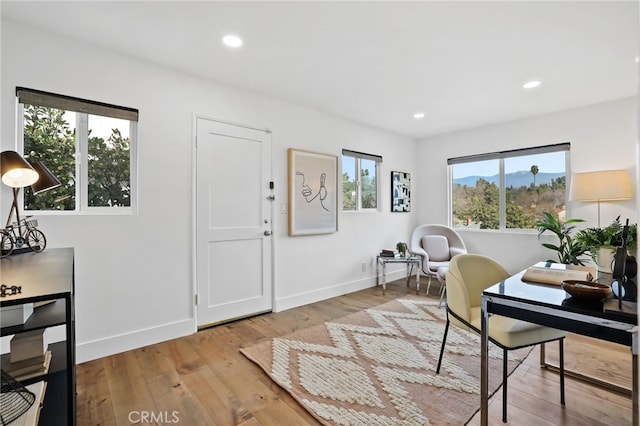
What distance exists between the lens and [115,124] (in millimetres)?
2414

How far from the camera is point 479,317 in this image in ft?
6.09

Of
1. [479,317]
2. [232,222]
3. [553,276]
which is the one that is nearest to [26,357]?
[232,222]

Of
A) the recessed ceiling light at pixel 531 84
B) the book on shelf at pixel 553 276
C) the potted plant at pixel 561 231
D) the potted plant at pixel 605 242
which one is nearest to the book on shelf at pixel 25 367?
the book on shelf at pixel 553 276

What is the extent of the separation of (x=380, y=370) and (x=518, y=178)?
11.7ft

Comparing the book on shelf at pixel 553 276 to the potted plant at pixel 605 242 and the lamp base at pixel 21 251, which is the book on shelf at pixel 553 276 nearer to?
the potted plant at pixel 605 242

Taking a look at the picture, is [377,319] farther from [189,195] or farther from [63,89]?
[63,89]

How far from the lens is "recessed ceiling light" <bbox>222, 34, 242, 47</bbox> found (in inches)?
84.0

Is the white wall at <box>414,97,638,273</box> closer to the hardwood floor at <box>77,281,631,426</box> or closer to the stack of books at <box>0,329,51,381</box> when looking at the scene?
the hardwood floor at <box>77,281,631,426</box>

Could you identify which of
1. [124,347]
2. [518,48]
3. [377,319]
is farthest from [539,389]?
[124,347]

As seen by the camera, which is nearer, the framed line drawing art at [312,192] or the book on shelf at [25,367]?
the book on shelf at [25,367]

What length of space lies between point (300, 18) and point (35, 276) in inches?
77.4

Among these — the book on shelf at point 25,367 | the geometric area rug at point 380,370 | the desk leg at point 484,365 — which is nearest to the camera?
the book on shelf at point 25,367

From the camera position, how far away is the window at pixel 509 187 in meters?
3.86

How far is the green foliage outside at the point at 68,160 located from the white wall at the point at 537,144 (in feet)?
14.3
